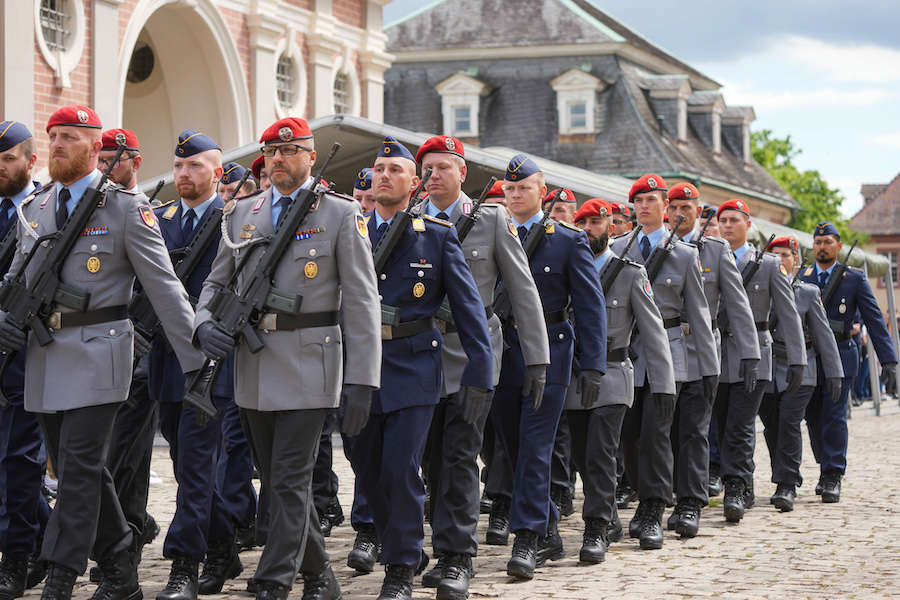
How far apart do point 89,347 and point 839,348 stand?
7.89 metres

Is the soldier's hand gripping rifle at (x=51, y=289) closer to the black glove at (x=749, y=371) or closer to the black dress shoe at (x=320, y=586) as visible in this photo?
the black dress shoe at (x=320, y=586)

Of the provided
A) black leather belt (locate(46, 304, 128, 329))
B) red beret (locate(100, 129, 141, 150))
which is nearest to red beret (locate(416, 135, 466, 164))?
red beret (locate(100, 129, 141, 150))

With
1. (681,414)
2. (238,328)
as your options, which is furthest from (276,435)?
(681,414)

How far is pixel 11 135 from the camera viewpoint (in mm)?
7426

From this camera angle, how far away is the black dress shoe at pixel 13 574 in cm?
688

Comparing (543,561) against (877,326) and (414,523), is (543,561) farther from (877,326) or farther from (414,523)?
(877,326)

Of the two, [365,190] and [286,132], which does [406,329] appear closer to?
[286,132]

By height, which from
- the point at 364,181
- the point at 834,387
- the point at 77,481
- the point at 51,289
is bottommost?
the point at 77,481

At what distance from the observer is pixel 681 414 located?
9.80m

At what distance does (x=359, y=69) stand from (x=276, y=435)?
23184 millimetres

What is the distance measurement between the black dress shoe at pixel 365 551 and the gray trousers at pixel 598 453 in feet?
3.91

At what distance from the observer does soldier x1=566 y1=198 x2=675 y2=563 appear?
27.4 ft

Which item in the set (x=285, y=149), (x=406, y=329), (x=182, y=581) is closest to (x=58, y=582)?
(x=182, y=581)

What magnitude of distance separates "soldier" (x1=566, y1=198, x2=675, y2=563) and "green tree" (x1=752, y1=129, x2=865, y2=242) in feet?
158
